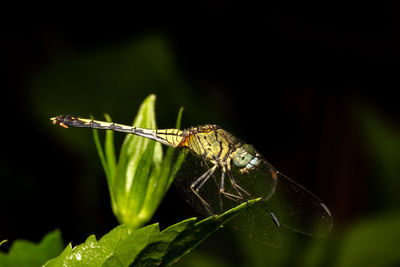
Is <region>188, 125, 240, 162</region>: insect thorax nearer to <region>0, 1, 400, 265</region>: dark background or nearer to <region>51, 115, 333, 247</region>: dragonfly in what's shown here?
<region>51, 115, 333, 247</region>: dragonfly

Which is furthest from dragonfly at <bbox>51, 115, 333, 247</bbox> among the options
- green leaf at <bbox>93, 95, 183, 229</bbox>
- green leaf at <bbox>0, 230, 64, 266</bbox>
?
green leaf at <bbox>0, 230, 64, 266</bbox>

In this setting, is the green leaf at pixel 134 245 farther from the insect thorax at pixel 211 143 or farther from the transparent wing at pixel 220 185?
the insect thorax at pixel 211 143

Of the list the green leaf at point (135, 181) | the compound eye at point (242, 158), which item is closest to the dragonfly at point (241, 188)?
the compound eye at point (242, 158)

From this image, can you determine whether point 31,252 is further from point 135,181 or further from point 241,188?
point 241,188

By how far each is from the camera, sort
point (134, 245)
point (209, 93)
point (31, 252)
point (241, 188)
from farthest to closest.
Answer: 1. point (209, 93)
2. point (241, 188)
3. point (31, 252)
4. point (134, 245)

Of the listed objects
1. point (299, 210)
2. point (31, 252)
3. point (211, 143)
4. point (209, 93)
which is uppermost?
point (211, 143)

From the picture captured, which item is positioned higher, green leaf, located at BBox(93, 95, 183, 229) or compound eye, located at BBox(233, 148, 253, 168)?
green leaf, located at BBox(93, 95, 183, 229)

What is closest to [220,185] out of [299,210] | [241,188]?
[241,188]
